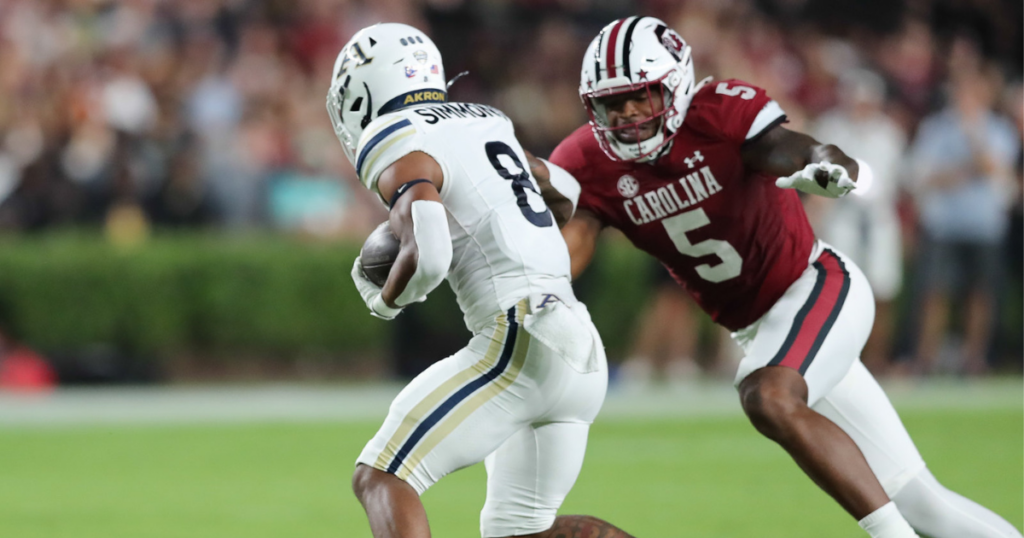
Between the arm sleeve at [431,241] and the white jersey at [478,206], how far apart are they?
0.23m

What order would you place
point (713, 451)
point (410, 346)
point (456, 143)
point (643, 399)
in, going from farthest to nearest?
1. point (410, 346)
2. point (643, 399)
3. point (713, 451)
4. point (456, 143)

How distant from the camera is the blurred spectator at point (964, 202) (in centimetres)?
939

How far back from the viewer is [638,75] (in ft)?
12.7

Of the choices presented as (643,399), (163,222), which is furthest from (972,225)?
(163,222)

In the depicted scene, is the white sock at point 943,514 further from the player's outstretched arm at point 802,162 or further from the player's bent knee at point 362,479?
the player's bent knee at point 362,479

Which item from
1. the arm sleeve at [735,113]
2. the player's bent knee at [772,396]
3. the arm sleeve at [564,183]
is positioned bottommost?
the player's bent knee at [772,396]

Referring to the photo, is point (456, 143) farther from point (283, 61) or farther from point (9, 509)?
point (283, 61)

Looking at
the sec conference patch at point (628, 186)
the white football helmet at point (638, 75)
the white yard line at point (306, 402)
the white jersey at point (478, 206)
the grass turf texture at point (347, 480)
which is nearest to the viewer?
the white jersey at point (478, 206)

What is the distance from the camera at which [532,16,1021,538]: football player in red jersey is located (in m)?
3.84

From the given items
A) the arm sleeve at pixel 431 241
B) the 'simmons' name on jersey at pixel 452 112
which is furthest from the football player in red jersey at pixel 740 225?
the arm sleeve at pixel 431 241

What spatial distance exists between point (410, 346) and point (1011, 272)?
481 centimetres

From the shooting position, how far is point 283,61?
1148cm

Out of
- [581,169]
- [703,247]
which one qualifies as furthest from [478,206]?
[703,247]

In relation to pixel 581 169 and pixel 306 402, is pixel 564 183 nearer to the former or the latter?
pixel 581 169
